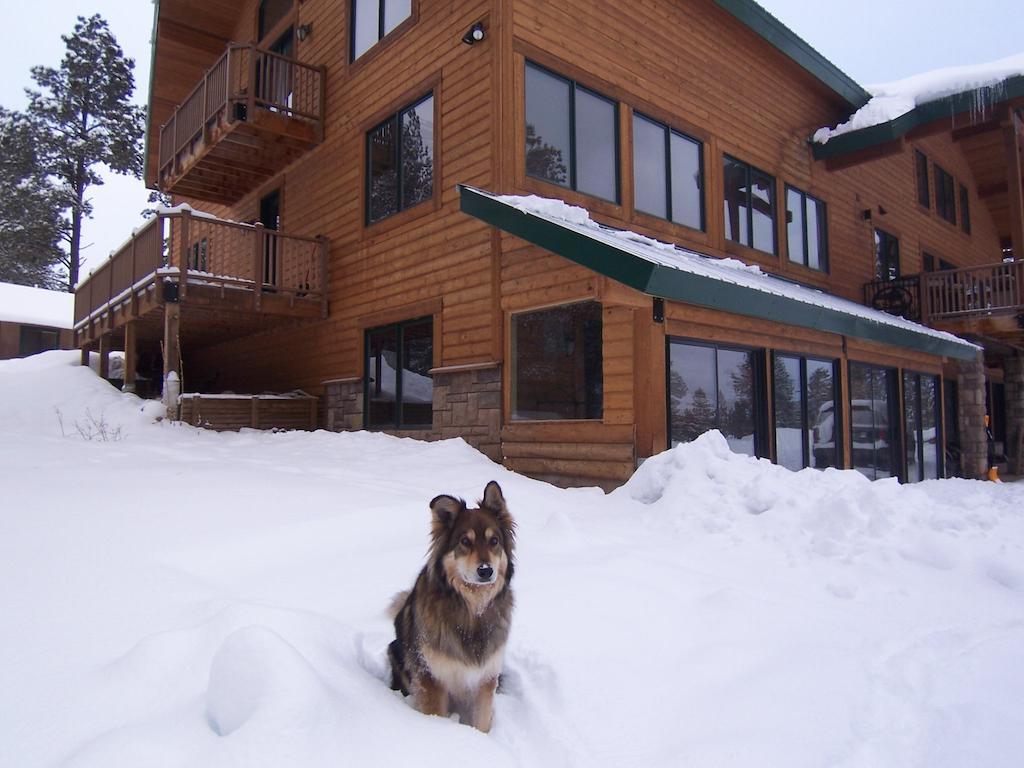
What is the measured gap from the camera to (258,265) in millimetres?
11766

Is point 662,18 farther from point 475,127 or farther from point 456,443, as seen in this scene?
point 456,443

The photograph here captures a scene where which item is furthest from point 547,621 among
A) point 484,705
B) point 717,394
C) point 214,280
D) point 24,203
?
point 24,203

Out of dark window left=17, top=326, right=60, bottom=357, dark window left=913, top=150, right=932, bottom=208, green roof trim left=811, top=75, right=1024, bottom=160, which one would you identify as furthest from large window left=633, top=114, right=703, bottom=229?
dark window left=17, top=326, right=60, bottom=357

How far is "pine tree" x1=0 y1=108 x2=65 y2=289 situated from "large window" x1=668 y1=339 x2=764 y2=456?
116ft

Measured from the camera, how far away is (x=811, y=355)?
11211mm

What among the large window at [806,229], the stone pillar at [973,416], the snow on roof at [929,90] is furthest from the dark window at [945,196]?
the large window at [806,229]

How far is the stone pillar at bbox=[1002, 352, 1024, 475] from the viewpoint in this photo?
1798 centimetres

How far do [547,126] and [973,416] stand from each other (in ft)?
41.3

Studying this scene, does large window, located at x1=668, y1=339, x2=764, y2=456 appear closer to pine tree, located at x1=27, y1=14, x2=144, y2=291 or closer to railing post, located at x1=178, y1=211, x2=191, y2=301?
railing post, located at x1=178, y1=211, x2=191, y2=301

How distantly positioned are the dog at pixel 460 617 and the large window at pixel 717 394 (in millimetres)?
5988

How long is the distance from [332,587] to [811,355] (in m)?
9.80

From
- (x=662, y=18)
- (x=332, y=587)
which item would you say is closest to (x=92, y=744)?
(x=332, y=587)

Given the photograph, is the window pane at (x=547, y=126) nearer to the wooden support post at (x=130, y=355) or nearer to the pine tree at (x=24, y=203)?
the wooden support post at (x=130, y=355)

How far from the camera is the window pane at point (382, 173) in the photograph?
11078 millimetres
